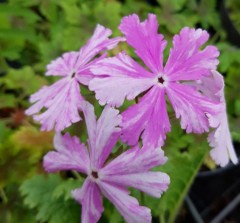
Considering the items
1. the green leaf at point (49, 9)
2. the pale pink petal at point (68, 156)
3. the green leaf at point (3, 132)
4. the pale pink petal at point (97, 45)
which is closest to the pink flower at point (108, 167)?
the pale pink petal at point (68, 156)

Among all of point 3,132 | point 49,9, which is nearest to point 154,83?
point 3,132

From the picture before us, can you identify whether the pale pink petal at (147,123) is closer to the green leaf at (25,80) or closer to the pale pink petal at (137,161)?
the pale pink petal at (137,161)

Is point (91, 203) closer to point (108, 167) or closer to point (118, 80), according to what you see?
point (108, 167)

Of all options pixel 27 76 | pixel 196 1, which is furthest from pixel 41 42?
pixel 196 1

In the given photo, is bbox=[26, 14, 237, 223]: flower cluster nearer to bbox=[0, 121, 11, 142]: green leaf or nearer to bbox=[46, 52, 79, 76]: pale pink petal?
bbox=[46, 52, 79, 76]: pale pink petal

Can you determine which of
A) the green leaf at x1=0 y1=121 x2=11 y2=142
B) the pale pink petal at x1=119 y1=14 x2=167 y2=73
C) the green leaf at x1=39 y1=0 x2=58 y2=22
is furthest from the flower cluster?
the green leaf at x1=39 y1=0 x2=58 y2=22

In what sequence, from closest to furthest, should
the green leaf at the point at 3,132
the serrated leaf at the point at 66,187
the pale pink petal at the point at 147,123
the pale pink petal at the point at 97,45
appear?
1. the pale pink petal at the point at 147,123
2. the pale pink petal at the point at 97,45
3. the serrated leaf at the point at 66,187
4. the green leaf at the point at 3,132

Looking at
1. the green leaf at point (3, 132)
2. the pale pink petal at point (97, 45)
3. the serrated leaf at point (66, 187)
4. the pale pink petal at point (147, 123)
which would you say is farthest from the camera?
the green leaf at point (3, 132)

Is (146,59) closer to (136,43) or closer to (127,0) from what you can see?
(136,43)
